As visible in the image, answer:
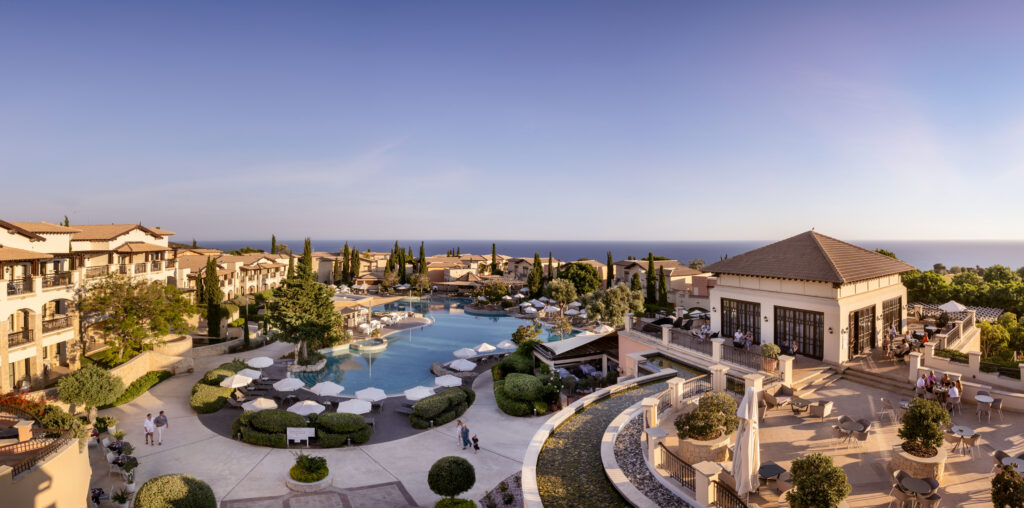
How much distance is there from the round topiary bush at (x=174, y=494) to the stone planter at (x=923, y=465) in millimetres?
16395

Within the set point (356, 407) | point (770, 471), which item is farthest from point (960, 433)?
point (356, 407)

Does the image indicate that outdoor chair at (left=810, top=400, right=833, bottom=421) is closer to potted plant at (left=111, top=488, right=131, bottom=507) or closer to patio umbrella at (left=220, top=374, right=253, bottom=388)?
potted plant at (left=111, top=488, right=131, bottom=507)

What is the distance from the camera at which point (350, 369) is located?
110 feet

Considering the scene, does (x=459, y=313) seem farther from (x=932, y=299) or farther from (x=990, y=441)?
(x=990, y=441)

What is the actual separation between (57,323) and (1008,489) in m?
35.5

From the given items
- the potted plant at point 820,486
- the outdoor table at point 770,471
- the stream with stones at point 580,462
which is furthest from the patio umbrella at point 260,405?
the potted plant at point 820,486

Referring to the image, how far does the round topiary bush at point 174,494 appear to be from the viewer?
1132cm

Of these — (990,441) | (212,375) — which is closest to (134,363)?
(212,375)

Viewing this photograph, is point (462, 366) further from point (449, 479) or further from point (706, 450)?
point (706, 450)

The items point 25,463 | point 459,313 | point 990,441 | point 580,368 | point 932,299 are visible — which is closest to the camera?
point 25,463

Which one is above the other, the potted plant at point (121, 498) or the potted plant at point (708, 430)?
the potted plant at point (708, 430)

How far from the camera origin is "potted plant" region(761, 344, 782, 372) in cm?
1755

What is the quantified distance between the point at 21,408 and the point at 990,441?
28.0 metres

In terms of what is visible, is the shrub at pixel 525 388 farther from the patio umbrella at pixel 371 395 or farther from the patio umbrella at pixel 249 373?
the patio umbrella at pixel 249 373
